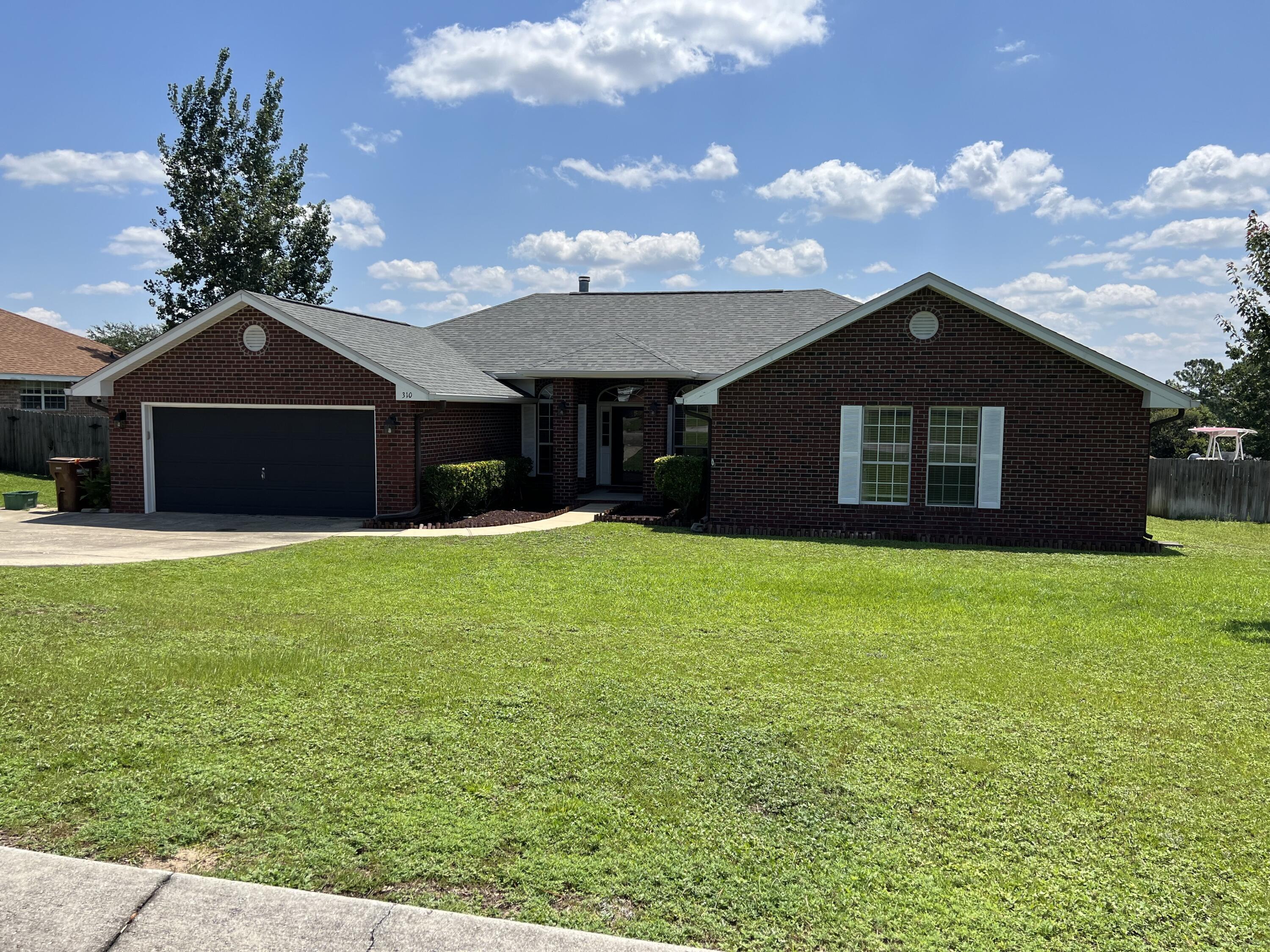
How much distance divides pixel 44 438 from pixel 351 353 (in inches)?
554

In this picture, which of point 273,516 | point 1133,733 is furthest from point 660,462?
point 1133,733

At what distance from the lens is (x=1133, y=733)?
240 inches

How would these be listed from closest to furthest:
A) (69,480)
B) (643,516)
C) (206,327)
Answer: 1. (206,327)
2. (643,516)
3. (69,480)

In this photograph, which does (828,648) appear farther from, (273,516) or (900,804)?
(273,516)

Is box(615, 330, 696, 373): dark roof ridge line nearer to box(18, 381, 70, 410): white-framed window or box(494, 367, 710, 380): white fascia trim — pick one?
box(494, 367, 710, 380): white fascia trim

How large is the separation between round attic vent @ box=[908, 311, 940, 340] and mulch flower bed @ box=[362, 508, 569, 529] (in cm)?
722

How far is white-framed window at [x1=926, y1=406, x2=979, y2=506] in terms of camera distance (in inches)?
616

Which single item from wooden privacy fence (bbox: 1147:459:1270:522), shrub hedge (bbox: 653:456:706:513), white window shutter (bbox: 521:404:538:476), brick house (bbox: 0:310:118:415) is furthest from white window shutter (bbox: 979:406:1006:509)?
brick house (bbox: 0:310:118:415)

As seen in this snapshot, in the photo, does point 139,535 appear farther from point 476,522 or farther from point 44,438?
point 44,438

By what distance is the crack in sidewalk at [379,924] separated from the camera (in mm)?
3756

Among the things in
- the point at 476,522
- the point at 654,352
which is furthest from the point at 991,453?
the point at 476,522

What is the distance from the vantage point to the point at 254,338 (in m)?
16.9

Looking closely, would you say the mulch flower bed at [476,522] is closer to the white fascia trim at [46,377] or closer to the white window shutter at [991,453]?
the white window shutter at [991,453]

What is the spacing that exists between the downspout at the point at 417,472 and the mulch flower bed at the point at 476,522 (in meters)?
0.23
